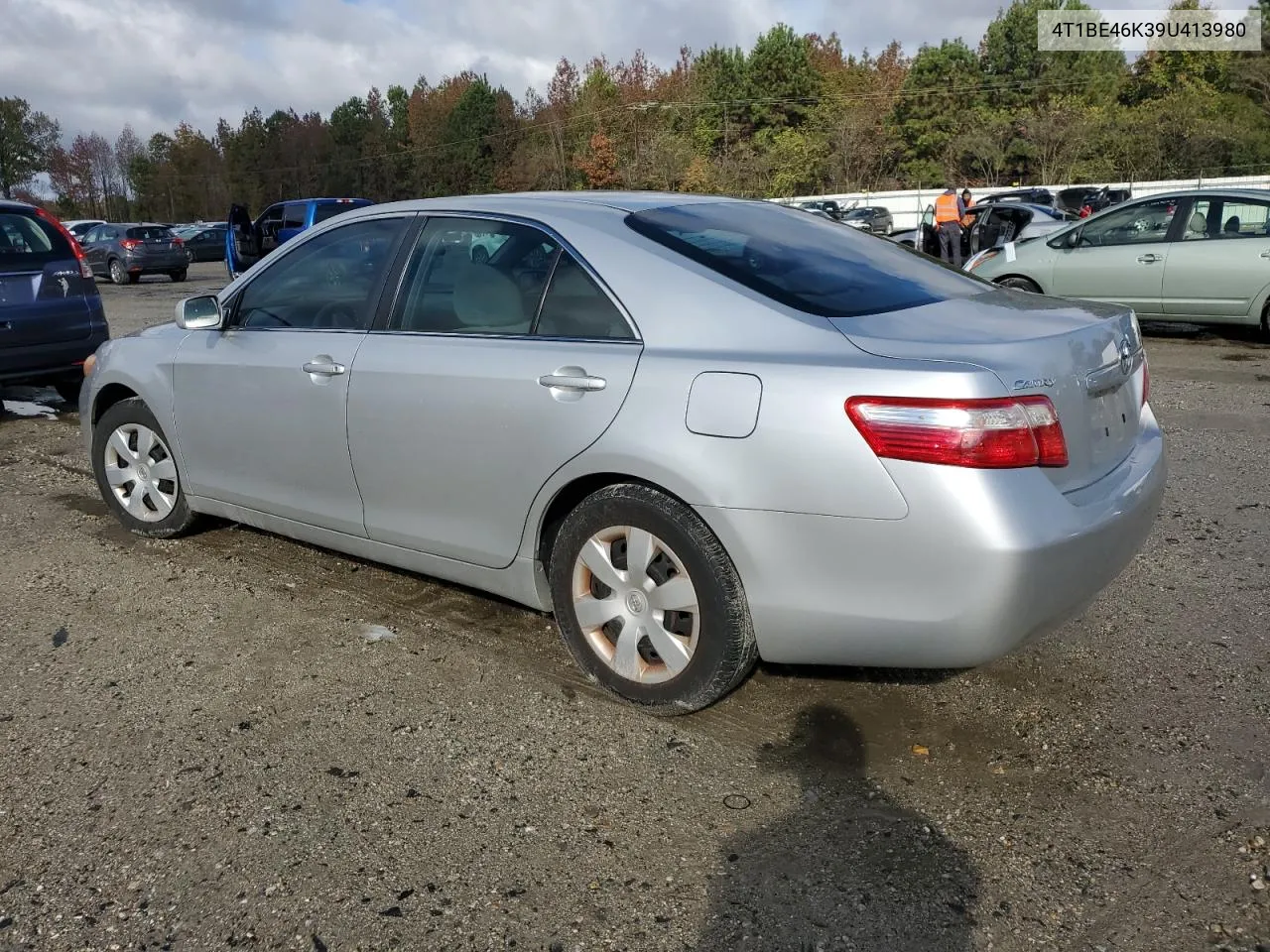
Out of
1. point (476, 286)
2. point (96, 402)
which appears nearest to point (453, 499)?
point (476, 286)

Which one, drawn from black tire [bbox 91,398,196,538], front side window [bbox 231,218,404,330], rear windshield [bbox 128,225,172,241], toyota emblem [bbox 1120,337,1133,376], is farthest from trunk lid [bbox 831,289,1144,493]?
rear windshield [bbox 128,225,172,241]

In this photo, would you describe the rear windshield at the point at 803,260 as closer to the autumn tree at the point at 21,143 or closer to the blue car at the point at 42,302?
the blue car at the point at 42,302

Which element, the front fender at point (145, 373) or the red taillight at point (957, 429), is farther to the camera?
the front fender at point (145, 373)

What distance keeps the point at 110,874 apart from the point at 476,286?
6.89ft

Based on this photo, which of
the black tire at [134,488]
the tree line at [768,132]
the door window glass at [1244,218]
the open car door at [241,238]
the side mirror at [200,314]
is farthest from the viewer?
the tree line at [768,132]

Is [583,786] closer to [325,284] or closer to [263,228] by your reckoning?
[325,284]

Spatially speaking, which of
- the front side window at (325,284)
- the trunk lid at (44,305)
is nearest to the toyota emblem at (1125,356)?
the front side window at (325,284)

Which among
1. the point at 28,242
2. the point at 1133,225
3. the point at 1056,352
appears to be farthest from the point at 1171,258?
the point at 28,242

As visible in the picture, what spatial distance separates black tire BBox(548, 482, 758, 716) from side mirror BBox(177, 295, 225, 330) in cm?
207

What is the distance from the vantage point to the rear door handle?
3209 millimetres

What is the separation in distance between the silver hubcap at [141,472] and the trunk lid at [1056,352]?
3396 millimetres

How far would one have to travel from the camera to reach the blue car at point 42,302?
7957 millimetres

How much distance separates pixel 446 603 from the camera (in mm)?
4289

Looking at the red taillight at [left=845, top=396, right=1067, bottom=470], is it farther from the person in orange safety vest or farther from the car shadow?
the person in orange safety vest
